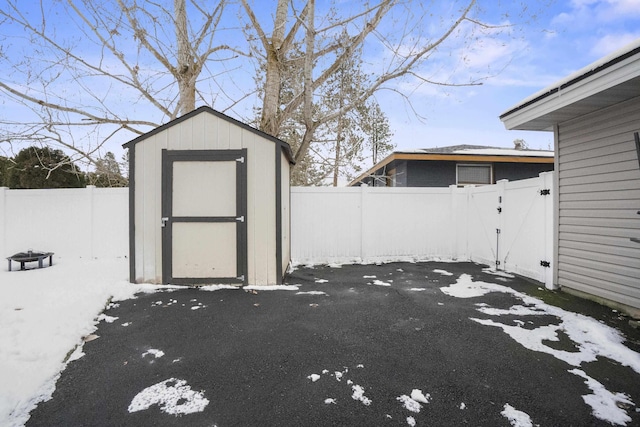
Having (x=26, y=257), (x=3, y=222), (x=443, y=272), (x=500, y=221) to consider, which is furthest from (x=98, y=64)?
(x=500, y=221)

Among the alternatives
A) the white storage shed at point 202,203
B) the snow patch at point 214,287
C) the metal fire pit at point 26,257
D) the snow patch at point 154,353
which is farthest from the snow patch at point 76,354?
the metal fire pit at point 26,257

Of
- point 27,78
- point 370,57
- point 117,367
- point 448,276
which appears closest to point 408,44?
point 370,57

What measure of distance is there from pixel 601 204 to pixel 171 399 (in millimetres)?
5139

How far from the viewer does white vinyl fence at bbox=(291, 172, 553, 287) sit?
6.60m

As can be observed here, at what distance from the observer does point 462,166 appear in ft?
32.1

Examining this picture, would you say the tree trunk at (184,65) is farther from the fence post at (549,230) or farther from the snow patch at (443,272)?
the fence post at (549,230)

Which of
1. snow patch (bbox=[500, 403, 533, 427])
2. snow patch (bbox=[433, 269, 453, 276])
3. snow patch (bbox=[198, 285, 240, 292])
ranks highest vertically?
snow patch (bbox=[433, 269, 453, 276])

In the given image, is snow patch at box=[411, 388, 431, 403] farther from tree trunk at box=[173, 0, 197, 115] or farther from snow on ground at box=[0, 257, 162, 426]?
tree trunk at box=[173, 0, 197, 115]

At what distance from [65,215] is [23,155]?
24.3 ft

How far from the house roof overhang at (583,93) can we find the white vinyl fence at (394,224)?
1849 millimetres

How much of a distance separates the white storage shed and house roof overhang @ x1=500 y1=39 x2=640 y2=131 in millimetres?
3646

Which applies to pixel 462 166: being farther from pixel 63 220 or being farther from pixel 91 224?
pixel 63 220

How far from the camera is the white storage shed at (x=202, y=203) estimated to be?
4.71 metres

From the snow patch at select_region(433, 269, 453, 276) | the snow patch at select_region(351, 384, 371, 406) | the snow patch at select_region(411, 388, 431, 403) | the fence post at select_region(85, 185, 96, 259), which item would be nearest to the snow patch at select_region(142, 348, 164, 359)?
the snow patch at select_region(351, 384, 371, 406)
